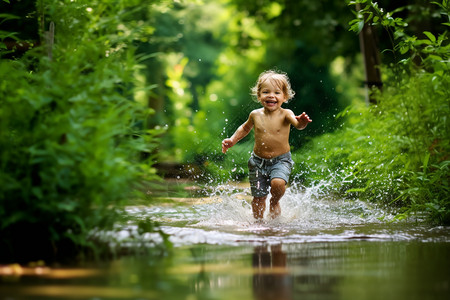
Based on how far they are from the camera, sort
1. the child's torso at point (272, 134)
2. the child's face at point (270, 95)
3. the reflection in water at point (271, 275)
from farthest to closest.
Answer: the child's face at point (270, 95), the child's torso at point (272, 134), the reflection in water at point (271, 275)

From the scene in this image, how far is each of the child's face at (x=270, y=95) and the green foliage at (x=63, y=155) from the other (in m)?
3.10

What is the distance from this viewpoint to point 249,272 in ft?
12.9

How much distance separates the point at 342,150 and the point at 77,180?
5.43m

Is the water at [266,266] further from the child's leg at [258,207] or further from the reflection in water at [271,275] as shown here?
the child's leg at [258,207]

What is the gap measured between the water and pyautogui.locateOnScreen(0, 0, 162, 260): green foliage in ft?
1.03

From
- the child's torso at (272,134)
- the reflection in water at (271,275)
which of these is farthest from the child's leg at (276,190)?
the reflection in water at (271,275)

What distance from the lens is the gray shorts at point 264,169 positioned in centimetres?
746

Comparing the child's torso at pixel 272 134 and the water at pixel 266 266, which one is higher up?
the child's torso at pixel 272 134

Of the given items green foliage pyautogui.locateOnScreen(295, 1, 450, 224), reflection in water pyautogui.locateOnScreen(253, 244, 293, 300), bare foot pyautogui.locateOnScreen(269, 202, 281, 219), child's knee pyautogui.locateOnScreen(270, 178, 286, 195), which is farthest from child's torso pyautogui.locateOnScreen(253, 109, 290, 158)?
reflection in water pyautogui.locateOnScreen(253, 244, 293, 300)

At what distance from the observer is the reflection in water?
3316 millimetres

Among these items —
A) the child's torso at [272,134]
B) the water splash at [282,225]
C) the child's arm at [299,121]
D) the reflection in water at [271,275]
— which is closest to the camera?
the reflection in water at [271,275]

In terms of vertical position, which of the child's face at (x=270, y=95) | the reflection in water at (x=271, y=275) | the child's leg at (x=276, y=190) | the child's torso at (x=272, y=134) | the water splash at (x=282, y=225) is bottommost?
the reflection in water at (x=271, y=275)

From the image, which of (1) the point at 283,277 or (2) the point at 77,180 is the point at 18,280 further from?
(1) the point at 283,277

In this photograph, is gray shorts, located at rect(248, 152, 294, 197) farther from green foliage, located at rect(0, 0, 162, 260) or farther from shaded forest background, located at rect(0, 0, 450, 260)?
green foliage, located at rect(0, 0, 162, 260)
